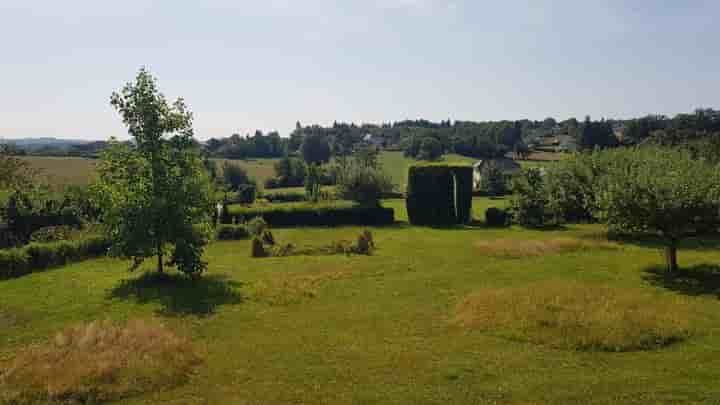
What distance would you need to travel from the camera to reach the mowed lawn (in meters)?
11.6

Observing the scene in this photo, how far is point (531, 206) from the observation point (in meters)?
44.8

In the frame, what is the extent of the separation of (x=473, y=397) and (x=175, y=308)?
12721 millimetres

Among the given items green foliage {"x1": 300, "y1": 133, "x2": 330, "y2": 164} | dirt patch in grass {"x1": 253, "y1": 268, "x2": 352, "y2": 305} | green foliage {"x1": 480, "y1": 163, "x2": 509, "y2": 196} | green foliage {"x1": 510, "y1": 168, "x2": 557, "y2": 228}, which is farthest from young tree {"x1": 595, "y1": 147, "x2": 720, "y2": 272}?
green foliage {"x1": 300, "y1": 133, "x2": 330, "y2": 164}

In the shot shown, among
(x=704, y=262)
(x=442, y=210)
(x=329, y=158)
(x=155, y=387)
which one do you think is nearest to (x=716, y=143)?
(x=442, y=210)

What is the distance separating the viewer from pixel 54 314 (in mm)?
18375

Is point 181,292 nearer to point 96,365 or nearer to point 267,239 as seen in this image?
point 96,365

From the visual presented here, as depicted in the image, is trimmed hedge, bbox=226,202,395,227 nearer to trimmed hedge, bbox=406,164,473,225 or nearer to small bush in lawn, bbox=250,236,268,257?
trimmed hedge, bbox=406,164,473,225

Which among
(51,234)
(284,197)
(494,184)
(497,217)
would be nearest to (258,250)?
(51,234)

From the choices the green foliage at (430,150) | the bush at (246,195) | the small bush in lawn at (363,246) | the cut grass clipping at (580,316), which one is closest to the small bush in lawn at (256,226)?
the small bush in lawn at (363,246)

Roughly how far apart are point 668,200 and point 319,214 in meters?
31.9

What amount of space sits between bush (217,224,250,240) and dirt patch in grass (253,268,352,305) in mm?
16037

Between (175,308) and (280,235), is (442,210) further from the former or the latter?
(175,308)

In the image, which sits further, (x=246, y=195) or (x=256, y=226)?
(x=246, y=195)

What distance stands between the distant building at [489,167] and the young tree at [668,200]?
54954 millimetres
